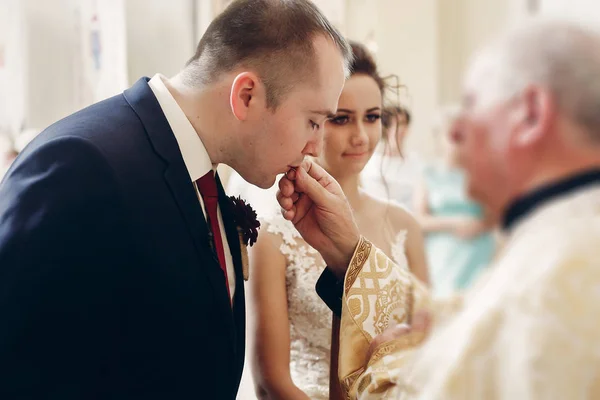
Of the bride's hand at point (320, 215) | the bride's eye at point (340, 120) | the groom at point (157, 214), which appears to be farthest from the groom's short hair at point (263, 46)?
the bride's eye at point (340, 120)

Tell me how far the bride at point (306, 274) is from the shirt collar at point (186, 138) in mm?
492

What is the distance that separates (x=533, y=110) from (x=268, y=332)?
1257 mm

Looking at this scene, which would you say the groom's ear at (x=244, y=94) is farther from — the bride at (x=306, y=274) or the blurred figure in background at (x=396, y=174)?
the blurred figure in background at (x=396, y=174)

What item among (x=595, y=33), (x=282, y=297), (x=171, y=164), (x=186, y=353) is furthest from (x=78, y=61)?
(x=595, y=33)

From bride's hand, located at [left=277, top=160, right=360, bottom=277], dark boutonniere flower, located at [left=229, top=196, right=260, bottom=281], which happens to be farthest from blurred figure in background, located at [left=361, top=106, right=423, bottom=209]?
dark boutonniere flower, located at [left=229, top=196, right=260, bottom=281]

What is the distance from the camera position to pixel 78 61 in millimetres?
2889

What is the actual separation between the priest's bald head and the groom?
2.42 ft

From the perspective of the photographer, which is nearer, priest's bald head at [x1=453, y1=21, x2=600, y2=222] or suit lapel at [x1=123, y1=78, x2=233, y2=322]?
priest's bald head at [x1=453, y1=21, x2=600, y2=222]

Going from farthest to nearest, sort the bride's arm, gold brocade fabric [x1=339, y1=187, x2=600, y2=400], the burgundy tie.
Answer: the bride's arm < the burgundy tie < gold brocade fabric [x1=339, y1=187, x2=600, y2=400]

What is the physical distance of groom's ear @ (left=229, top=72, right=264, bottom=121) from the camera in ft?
5.08

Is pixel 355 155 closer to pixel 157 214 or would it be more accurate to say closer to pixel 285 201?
pixel 285 201

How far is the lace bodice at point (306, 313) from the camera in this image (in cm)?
203

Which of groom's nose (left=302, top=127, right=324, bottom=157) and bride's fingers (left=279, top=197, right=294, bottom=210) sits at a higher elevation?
groom's nose (left=302, top=127, right=324, bottom=157)

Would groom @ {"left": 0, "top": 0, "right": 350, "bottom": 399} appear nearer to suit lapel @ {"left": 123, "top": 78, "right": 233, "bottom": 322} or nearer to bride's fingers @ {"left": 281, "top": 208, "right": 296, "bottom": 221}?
suit lapel @ {"left": 123, "top": 78, "right": 233, "bottom": 322}
